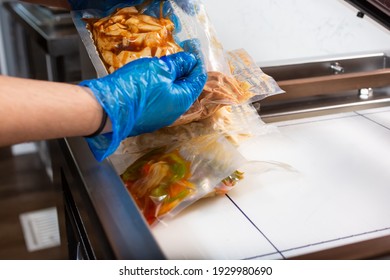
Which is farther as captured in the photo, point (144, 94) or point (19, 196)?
point (19, 196)

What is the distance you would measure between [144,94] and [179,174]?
203 millimetres

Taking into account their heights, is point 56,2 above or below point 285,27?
above

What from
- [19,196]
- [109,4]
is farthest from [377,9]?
[19,196]

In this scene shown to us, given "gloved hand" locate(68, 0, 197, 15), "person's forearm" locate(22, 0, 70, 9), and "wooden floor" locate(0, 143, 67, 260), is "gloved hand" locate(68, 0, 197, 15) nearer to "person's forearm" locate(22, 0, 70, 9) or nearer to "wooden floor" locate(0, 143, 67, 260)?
"person's forearm" locate(22, 0, 70, 9)

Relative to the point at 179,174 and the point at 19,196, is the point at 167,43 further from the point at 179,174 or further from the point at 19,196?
the point at 19,196

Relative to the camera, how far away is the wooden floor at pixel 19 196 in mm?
2192

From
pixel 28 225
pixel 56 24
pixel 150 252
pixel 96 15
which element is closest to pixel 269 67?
pixel 96 15

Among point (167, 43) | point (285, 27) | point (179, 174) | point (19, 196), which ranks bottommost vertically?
point (19, 196)

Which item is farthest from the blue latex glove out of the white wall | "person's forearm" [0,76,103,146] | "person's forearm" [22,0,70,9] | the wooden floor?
the wooden floor

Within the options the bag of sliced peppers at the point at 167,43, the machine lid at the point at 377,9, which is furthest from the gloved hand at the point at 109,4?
the machine lid at the point at 377,9

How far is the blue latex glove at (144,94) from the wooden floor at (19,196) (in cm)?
135

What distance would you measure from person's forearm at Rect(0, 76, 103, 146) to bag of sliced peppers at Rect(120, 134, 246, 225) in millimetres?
191

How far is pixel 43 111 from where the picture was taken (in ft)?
2.48

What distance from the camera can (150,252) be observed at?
665mm
